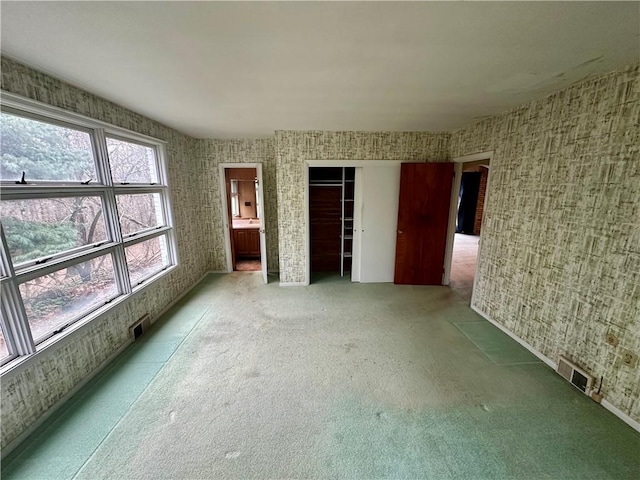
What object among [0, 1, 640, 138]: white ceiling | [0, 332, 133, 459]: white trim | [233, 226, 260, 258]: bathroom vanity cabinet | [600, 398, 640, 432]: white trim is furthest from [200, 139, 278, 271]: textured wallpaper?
[600, 398, 640, 432]: white trim

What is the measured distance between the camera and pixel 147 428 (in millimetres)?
1669

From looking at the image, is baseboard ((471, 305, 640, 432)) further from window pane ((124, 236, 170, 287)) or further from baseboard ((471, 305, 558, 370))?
window pane ((124, 236, 170, 287))

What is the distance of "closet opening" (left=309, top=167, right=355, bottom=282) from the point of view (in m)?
4.33

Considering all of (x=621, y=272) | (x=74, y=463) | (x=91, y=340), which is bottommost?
(x=74, y=463)

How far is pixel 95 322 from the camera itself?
6.99ft

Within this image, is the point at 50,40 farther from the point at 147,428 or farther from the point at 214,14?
the point at 147,428

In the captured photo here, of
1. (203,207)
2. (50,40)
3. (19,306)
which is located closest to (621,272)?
(50,40)

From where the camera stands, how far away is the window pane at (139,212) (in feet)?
8.72

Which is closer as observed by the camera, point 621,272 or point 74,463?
point 74,463

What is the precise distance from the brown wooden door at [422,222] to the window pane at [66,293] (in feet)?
12.0

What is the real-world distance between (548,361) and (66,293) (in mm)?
4120

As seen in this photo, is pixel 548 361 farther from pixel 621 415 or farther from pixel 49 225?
pixel 49 225

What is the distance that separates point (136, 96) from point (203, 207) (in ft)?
7.64

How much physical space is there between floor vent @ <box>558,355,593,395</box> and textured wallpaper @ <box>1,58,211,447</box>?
3.90 metres
